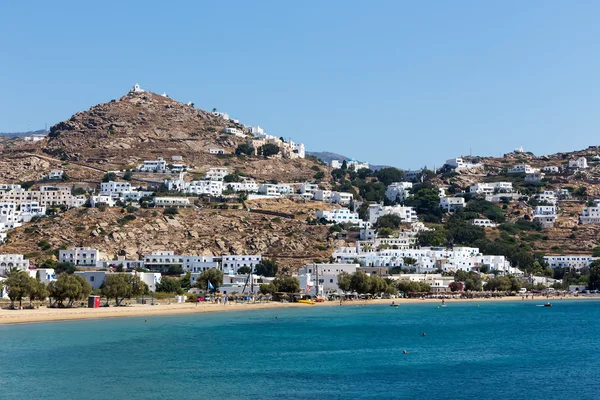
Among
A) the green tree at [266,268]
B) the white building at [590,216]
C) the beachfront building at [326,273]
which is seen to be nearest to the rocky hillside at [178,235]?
the green tree at [266,268]

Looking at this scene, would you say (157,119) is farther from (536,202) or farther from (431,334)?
(431,334)

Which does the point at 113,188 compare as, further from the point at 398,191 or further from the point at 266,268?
the point at 398,191

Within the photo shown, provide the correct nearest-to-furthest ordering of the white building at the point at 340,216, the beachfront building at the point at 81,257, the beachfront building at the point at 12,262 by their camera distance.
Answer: the beachfront building at the point at 12,262
the beachfront building at the point at 81,257
the white building at the point at 340,216

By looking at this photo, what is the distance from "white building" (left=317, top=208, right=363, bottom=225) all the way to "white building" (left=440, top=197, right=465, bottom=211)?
736 inches

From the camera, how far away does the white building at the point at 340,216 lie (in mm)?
119137

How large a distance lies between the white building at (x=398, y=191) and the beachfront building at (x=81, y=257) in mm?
58498

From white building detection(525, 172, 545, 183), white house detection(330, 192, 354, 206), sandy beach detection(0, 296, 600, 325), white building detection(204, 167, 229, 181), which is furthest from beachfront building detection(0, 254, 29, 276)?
white building detection(525, 172, 545, 183)

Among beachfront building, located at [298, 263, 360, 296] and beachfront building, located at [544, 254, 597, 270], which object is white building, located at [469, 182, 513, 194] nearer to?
beachfront building, located at [544, 254, 597, 270]

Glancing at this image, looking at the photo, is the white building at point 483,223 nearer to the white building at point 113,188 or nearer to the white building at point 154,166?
the white building at point 154,166

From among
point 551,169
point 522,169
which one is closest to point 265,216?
point 522,169

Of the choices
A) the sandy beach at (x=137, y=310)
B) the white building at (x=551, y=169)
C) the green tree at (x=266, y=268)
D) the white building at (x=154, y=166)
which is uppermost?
the white building at (x=551, y=169)

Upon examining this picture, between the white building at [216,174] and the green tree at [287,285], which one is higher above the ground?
the white building at [216,174]

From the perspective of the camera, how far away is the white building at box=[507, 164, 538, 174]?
157 meters

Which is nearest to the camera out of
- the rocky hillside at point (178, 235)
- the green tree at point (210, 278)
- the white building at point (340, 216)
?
the green tree at point (210, 278)
